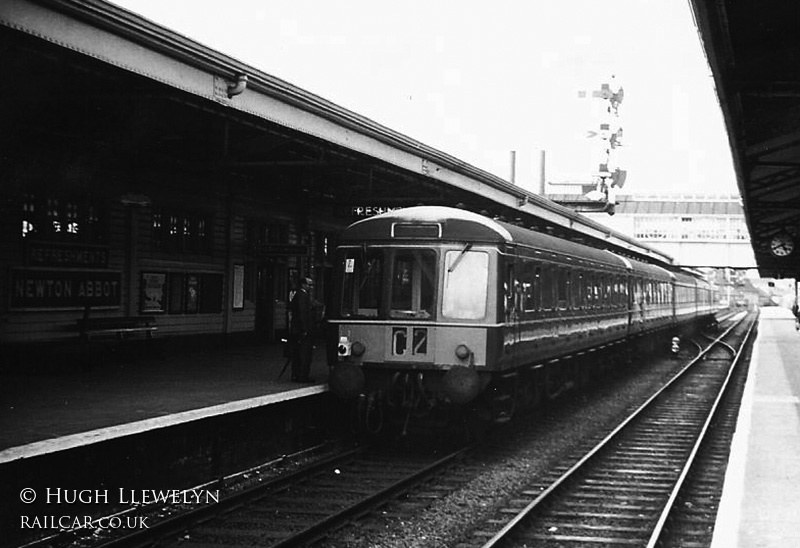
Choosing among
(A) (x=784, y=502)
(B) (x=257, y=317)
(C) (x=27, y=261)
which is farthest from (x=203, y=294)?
(A) (x=784, y=502)

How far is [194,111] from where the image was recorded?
11.8m

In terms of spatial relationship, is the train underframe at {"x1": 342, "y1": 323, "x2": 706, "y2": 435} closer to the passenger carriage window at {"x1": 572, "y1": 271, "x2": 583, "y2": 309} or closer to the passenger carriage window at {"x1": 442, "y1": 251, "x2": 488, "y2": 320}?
the passenger carriage window at {"x1": 442, "y1": 251, "x2": 488, "y2": 320}

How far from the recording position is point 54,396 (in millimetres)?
11219

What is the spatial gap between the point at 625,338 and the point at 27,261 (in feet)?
45.4

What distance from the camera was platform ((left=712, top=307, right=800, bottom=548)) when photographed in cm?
673

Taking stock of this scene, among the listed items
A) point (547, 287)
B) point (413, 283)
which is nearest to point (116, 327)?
point (413, 283)

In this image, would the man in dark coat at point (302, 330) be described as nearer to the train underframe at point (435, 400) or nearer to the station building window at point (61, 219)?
the train underframe at point (435, 400)

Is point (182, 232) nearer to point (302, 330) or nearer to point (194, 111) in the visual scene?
point (302, 330)

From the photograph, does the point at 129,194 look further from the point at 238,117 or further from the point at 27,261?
the point at 238,117

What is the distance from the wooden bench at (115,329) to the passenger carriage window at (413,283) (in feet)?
15.6

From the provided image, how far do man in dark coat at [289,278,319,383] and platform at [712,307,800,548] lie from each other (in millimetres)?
5440

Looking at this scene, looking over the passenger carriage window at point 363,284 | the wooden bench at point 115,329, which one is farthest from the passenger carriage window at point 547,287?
the wooden bench at point 115,329

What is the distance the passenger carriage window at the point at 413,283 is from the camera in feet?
38.1

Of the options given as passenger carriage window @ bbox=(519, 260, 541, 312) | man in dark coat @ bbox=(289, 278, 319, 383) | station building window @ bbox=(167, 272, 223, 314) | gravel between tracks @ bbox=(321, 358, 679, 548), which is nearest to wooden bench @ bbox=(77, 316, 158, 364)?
station building window @ bbox=(167, 272, 223, 314)
